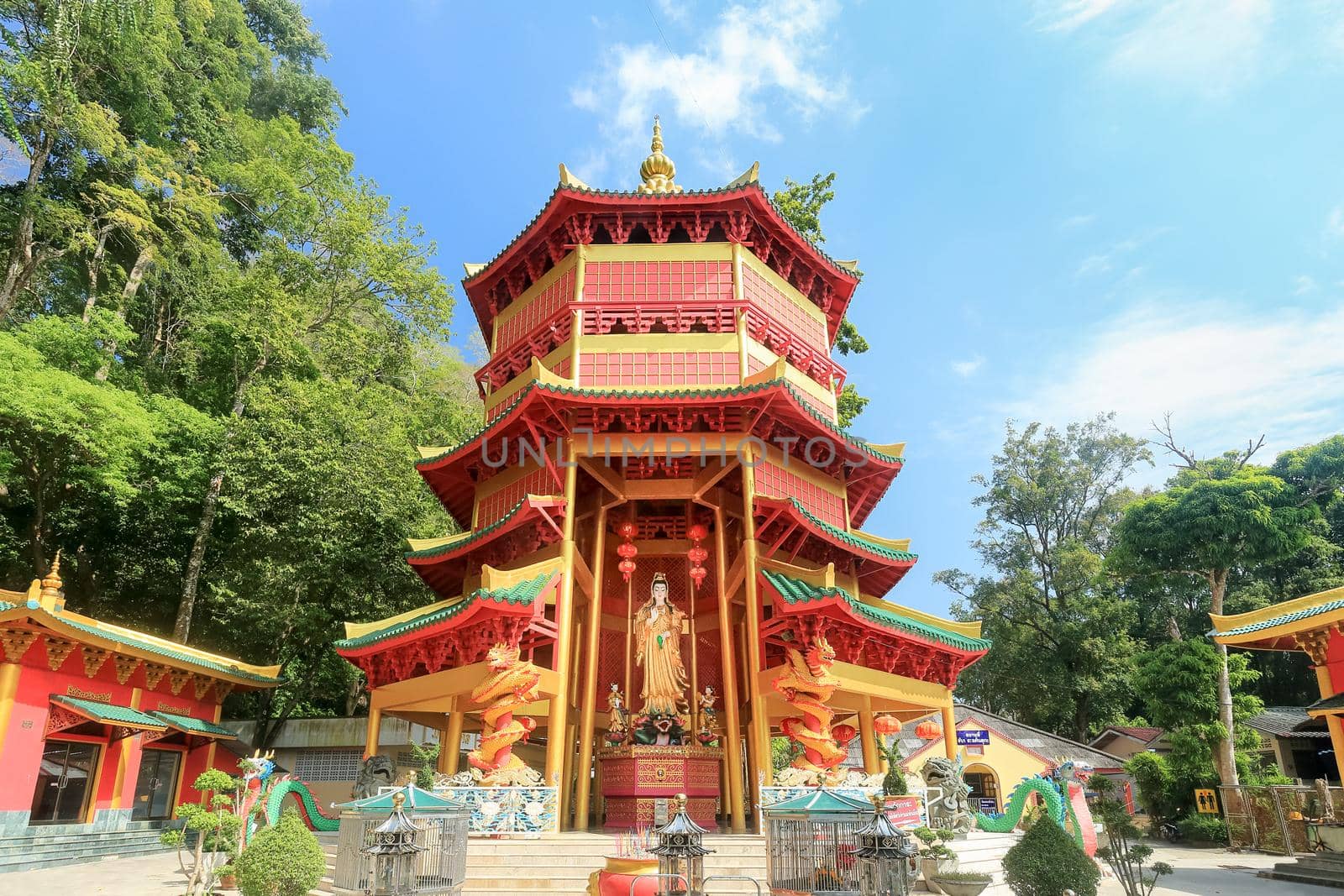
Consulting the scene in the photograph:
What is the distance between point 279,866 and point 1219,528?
27446mm

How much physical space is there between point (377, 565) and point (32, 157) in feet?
50.2

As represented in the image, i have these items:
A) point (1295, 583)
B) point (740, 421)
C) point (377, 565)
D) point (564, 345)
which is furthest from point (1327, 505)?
point (377, 565)

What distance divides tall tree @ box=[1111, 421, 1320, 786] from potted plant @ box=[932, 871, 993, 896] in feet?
60.5

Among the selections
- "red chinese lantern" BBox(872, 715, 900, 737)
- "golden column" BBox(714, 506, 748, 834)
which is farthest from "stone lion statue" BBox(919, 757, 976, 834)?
"golden column" BBox(714, 506, 748, 834)

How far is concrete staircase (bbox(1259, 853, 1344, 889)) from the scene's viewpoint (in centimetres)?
1348

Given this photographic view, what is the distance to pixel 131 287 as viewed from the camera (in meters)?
25.0

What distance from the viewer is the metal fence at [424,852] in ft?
25.4

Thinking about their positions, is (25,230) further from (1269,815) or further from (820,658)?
(1269,815)

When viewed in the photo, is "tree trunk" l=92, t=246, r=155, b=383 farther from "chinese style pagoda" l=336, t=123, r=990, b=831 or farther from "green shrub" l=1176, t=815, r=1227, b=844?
"green shrub" l=1176, t=815, r=1227, b=844

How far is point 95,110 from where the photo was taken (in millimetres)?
21344

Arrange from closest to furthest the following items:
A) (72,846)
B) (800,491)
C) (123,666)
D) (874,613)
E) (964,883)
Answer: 1. (964,883)
2. (874,613)
3. (72,846)
4. (800,491)
5. (123,666)

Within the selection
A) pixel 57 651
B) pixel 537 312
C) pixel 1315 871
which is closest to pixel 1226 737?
pixel 1315 871

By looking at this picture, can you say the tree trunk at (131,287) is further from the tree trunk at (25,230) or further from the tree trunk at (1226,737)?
the tree trunk at (1226,737)

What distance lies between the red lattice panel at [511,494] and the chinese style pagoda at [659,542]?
0.19 ft
